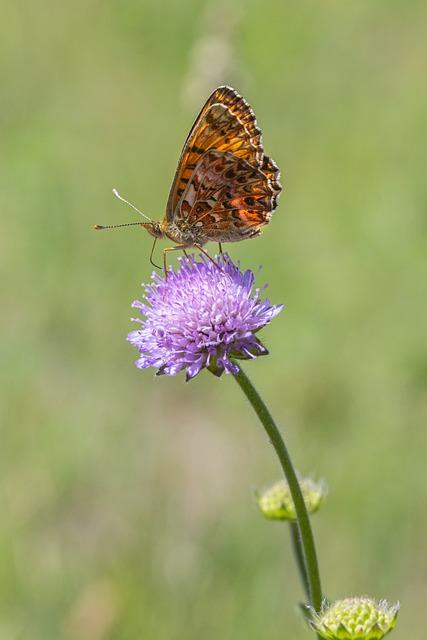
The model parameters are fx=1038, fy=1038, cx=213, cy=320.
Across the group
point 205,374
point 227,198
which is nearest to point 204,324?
point 227,198

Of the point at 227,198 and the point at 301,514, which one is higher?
the point at 227,198

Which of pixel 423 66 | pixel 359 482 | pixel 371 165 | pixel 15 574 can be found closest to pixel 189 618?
pixel 15 574

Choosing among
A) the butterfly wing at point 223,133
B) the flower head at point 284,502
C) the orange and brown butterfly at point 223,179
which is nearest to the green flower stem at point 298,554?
the flower head at point 284,502

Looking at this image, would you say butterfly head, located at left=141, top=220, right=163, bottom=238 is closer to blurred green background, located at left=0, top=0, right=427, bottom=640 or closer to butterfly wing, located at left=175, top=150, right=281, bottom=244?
butterfly wing, located at left=175, top=150, right=281, bottom=244

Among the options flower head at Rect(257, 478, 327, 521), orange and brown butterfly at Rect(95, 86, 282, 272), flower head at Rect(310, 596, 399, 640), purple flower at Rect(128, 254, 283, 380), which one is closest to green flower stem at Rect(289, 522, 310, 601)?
flower head at Rect(257, 478, 327, 521)

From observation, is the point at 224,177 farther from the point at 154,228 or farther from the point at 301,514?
the point at 301,514

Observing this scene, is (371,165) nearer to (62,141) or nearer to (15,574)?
(62,141)
